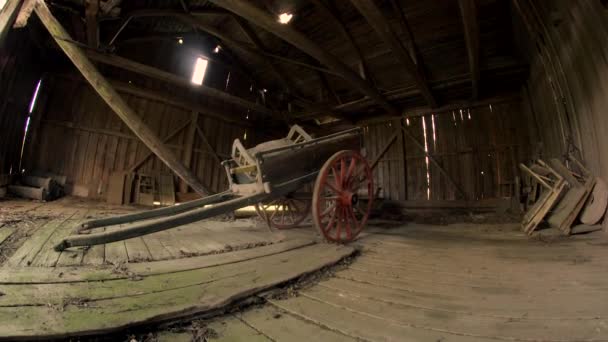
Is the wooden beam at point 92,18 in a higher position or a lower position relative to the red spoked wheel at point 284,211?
higher

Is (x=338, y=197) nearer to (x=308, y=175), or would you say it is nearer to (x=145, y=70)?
(x=308, y=175)

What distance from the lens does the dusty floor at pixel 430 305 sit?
970mm

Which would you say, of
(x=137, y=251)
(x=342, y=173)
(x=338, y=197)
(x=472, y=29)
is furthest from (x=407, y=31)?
(x=137, y=251)

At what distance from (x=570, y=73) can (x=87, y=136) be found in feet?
36.0

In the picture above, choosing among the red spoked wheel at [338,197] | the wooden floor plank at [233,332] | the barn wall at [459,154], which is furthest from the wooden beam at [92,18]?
the barn wall at [459,154]

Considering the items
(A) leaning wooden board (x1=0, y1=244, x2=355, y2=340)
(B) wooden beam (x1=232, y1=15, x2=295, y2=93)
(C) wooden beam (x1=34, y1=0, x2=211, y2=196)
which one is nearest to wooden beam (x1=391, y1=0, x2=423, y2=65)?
(B) wooden beam (x1=232, y1=15, x2=295, y2=93)

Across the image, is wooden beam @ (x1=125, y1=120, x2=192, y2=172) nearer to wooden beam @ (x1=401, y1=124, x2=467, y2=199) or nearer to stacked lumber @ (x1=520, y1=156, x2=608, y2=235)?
wooden beam @ (x1=401, y1=124, x2=467, y2=199)

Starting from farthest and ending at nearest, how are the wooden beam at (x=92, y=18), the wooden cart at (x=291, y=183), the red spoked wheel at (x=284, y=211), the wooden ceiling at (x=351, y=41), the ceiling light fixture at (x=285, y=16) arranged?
the ceiling light fixture at (x=285, y=16) < the wooden ceiling at (x=351, y=41) < the wooden beam at (x=92, y=18) < the red spoked wheel at (x=284, y=211) < the wooden cart at (x=291, y=183)

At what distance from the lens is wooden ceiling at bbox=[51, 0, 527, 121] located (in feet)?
15.0

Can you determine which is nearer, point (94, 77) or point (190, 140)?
point (94, 77)

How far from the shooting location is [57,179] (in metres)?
6.27

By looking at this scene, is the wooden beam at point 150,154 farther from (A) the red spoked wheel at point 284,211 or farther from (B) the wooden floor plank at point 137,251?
(B) the wooden floor plank at point 137,251

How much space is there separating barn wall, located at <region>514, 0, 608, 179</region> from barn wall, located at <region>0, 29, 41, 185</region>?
9910 mm

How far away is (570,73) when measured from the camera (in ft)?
11.8
